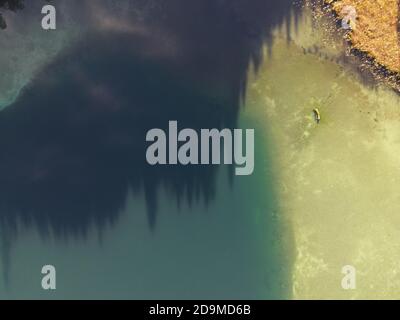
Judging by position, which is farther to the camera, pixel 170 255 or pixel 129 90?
pixel 170 255

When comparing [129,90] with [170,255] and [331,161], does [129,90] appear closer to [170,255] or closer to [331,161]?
[170,255]

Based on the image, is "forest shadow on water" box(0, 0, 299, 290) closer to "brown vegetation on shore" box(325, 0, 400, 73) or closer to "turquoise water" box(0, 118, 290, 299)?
"turquoise water" box(0, 118, 290, 299)

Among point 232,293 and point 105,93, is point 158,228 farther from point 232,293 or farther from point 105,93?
point 105,93

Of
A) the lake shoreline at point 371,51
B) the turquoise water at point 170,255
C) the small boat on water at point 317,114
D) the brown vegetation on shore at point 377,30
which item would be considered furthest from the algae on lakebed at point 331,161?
the turquoise water at point 170,255

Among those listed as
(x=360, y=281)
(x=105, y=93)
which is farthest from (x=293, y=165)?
(x=105, y=93)

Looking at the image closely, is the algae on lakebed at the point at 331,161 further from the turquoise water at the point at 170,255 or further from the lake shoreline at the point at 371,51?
the turquoise water at the point at 170,255

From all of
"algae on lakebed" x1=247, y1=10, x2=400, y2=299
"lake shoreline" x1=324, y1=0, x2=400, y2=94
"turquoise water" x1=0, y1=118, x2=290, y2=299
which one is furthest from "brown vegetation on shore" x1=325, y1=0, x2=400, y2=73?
"turquoise water" x1=0, y1=118, x2=290, y2=299

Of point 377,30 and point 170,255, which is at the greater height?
point 377,30

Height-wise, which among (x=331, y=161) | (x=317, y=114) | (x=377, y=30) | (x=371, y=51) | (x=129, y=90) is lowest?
(x=331, y=161)

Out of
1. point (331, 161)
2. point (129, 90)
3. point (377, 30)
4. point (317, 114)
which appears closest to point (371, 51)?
point (377, 30)
